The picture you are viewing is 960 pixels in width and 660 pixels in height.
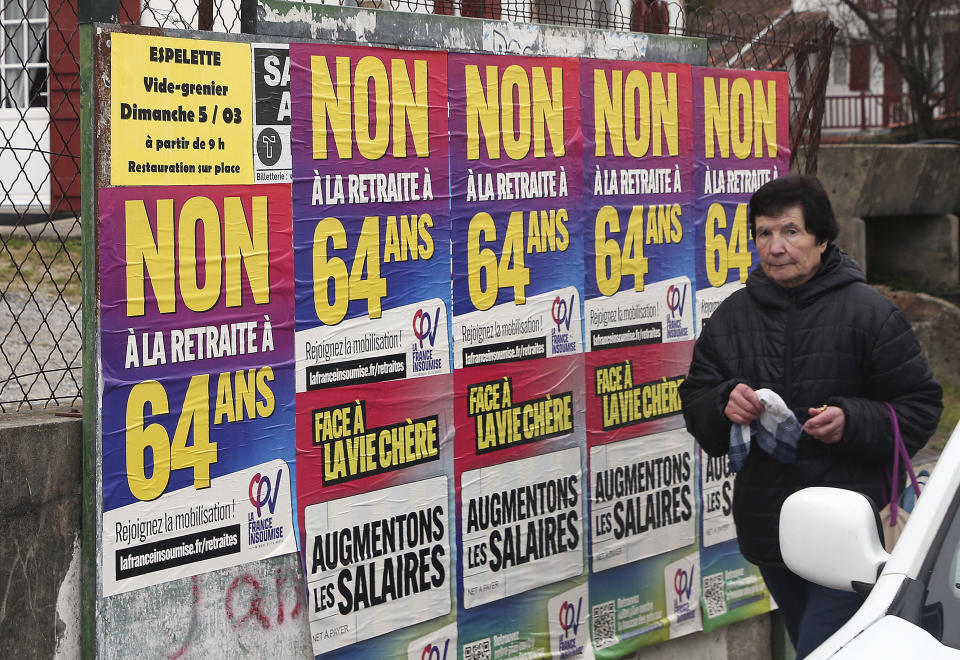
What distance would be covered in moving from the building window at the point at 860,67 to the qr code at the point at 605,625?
2234cm

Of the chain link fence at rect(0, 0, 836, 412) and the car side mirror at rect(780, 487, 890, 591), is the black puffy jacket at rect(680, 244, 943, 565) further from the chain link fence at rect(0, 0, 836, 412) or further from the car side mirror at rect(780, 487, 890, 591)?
the chain link fence at rect(0, 0, 836, 412)

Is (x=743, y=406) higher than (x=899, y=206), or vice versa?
(x=899, y=206)

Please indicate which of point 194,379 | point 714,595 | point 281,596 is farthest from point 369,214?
point 714,595

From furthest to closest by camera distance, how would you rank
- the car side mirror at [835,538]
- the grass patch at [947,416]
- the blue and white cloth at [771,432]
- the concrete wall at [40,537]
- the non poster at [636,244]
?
1. the grass patch at [947,416]
2. the non poster at [636,244]
3. the blue and white cloth at [771,432]
4. the concrete wall at [40,537]
5. the car side mirror at [835,538]

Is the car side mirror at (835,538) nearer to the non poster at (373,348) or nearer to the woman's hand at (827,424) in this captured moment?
the woman's hand at (827,424)

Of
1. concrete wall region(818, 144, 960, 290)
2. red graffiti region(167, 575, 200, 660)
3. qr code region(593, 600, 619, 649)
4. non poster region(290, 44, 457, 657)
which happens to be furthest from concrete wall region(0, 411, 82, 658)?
concrete wall region(818, 144, 960, 290)

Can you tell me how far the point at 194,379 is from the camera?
3.87m

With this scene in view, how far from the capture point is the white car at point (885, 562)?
8.50 ft

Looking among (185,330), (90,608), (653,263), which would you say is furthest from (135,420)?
(653,263)

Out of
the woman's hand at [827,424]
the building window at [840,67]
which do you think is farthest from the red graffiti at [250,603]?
the building window at [840,67]

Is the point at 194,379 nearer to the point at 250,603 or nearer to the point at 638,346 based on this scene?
the point at 250,603

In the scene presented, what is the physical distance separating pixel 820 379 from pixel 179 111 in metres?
2.15

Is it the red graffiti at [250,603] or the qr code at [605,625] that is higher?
the red graffiti at [250,603]

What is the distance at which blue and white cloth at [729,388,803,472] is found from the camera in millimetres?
4012
